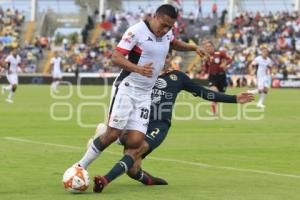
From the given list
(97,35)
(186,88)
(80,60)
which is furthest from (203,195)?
(97,35)

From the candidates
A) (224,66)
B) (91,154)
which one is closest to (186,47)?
(91,154)

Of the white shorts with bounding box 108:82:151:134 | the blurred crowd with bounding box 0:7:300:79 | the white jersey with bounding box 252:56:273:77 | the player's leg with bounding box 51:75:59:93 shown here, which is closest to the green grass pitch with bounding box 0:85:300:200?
the white shorts with bounding box 108:82:151:134

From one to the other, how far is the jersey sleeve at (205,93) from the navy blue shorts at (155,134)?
64 centimetres

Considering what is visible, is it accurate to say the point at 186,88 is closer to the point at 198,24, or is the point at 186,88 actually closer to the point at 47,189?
the point at 47,189

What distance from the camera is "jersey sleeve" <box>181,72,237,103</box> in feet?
40.3

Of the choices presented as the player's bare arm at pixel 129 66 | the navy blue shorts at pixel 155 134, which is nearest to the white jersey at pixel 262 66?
the navy blue shorts at pixel 155 134

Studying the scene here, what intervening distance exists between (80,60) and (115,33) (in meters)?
5.13

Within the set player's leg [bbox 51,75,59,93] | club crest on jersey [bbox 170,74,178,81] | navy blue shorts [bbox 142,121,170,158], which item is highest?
club crest on jersey [bbox 170,74,178,81]

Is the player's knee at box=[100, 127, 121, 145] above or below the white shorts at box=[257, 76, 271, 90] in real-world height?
above

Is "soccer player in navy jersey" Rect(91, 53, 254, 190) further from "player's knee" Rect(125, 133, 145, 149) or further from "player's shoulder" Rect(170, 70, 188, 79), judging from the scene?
"player's knee" Rect(125, 133, 145, 149)

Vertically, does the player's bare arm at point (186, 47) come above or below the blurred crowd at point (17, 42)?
above

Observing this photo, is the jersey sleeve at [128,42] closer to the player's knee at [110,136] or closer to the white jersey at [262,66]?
the player's knee at [110,136]

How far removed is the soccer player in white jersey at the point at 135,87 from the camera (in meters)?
11.3

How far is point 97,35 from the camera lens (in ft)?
244
